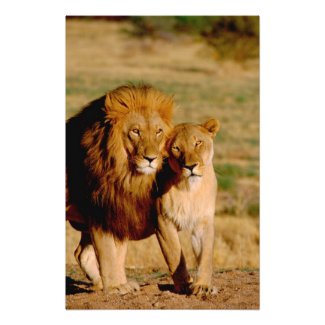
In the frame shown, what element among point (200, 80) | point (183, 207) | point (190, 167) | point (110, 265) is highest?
point (200, 80)

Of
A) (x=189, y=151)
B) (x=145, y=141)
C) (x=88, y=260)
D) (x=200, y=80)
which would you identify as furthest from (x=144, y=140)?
(x=200, y=80)

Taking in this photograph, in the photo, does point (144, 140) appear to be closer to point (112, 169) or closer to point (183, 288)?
point (112, 169)

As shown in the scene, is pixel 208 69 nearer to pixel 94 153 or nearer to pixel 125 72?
pixel 125 72

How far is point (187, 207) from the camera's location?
4793mm

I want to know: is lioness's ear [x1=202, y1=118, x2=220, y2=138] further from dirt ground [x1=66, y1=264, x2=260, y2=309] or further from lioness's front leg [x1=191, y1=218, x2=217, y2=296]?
dirt ground [x1=66, y1=264, x2=260, y2=309]

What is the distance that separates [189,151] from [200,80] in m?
17.0

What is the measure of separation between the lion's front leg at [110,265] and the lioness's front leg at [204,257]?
0.45 m

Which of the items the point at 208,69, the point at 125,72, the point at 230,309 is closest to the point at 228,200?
the point at 230,309

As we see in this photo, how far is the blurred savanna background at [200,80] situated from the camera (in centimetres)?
788

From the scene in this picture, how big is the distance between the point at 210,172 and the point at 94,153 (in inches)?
26.1

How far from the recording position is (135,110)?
4.85 meters

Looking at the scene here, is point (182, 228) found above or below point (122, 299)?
above

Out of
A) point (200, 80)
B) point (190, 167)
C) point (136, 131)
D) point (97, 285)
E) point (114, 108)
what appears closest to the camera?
point (190, 167)

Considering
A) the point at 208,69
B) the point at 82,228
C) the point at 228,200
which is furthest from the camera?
the point at 208,69
